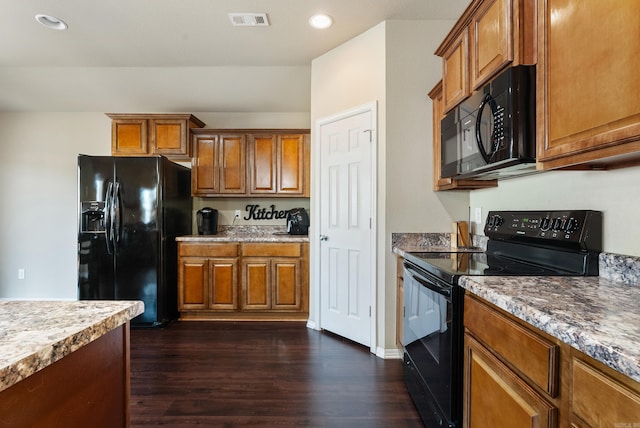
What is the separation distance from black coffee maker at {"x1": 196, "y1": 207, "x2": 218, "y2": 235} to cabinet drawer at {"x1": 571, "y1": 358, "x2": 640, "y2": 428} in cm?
364

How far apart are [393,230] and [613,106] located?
169 cm

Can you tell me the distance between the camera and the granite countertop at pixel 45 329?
556mm

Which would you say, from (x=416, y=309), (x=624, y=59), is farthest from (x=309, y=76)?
(x=624, y=59)

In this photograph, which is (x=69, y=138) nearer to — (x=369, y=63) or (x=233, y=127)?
(x=233, y=127)

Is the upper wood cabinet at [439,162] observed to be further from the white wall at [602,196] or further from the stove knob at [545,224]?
the stove knob at [545,224]

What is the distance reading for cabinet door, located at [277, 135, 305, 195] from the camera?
148 inches

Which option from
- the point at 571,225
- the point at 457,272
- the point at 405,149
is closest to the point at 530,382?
the point at 457,272

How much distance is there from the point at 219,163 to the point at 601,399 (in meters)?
3.73

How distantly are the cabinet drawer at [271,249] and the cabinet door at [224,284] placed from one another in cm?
18

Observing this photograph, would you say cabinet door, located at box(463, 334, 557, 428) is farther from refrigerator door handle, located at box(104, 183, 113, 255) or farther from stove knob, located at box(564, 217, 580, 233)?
refrigerator door handle, located at box(104, 183, 113, 255)

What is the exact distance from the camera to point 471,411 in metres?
1.26

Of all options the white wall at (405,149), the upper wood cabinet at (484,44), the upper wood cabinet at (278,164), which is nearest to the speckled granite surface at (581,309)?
the upper wood cabinet at (484,44)

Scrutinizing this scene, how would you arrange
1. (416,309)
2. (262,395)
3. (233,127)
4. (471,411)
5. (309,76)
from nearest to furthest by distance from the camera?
1. (471,411)
2. (416,309)
3. (262,395)
4. (309,76)
5. (233,127)

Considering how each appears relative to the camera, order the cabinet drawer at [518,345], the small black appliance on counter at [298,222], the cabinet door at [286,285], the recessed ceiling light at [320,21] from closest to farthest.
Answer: the cabinet drawer at [518,345]
the recessed ceiling light at [320,21]
the cabinet door at [286,285]
the small black appliance on counter at [298,222]
